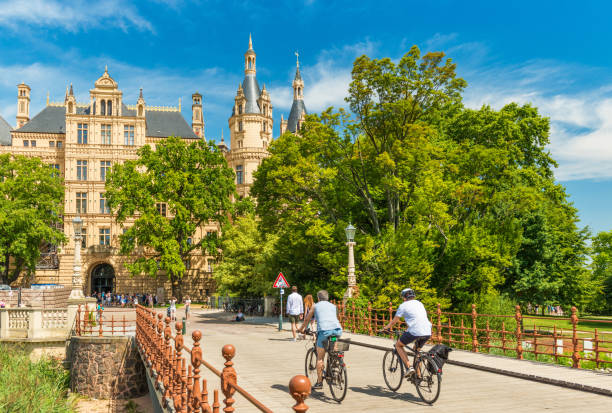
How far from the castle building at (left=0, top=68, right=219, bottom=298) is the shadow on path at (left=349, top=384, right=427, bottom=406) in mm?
49913

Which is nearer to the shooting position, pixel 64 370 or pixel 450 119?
pixel 64 370

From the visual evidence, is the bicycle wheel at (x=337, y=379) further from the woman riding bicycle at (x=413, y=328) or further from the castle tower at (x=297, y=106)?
the castle tower at (x=297, y=106)

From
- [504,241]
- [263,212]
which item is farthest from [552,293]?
[263,212]

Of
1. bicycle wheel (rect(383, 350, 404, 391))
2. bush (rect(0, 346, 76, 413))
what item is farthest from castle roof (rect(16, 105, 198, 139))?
bicycle wheel (rect(383, 350, 404, 391))

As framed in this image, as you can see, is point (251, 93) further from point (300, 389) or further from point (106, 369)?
point (300, 389)

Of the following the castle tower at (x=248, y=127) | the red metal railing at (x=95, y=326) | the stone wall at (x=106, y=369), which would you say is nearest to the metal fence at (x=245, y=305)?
the red metal railing at (x=95, y=326)

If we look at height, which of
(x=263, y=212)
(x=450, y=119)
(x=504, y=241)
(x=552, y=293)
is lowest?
(x=552, y=293)

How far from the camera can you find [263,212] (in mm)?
35031

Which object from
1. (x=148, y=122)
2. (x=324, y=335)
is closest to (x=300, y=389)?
(x=324, y=335)

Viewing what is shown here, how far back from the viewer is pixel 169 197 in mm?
49875

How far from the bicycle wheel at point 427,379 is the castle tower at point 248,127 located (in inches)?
2155

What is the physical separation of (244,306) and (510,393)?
107 feet

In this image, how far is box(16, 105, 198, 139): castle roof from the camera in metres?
61.2

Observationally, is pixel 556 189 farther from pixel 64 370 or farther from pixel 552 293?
pixel 64 370
